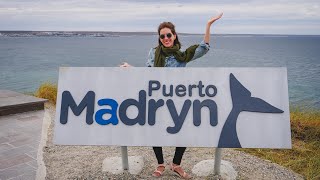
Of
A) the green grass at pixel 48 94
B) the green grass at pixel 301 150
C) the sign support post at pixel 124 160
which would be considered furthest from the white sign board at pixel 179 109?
the green grass at pixel 48 94

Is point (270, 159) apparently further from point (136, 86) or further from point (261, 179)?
point (136, 86)

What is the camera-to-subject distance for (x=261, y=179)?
407 centimetres

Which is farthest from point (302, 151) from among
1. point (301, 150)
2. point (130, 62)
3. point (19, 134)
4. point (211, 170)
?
point (130, 62)

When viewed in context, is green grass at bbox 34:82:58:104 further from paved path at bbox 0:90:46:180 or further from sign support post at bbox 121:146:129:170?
sign support post at bbox 121:146:129:170

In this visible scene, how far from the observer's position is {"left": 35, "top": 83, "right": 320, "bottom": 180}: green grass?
4789 millimetres

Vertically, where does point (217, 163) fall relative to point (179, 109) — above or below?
below

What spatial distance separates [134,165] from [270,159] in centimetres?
204

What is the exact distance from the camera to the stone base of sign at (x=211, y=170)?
3.98 metres

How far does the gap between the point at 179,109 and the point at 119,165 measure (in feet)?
3.88

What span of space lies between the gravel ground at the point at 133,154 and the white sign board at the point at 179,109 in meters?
0.66

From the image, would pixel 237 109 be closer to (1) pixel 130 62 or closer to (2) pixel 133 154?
(2) pixel 133 154

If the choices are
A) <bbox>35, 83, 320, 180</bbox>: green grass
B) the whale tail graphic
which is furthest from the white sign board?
<bbox>35, 83, 320, 180</bbox>: green grass

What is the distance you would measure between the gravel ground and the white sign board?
663mm

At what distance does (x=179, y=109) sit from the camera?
3496 millimetres
